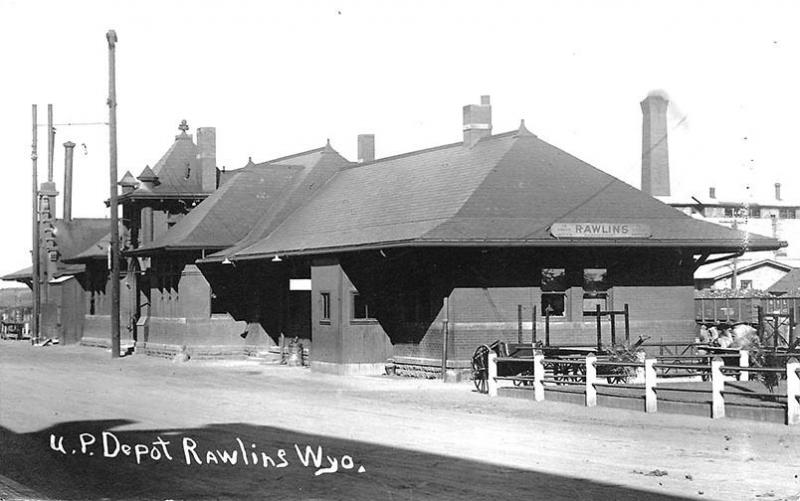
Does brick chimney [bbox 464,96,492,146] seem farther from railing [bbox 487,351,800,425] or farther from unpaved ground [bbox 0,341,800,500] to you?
unpaved ground [bbox 0,341,800,500]

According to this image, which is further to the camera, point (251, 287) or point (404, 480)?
point (251, 287)

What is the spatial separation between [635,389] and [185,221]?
1002 inches

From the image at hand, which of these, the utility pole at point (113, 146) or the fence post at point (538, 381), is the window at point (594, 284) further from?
the utility pole at point (113, 146)

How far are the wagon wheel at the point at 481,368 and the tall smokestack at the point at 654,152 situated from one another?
4872cm

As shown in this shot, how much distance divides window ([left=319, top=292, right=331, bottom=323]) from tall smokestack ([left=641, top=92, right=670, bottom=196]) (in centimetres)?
4401

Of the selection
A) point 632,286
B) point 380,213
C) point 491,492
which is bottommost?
point 491,492

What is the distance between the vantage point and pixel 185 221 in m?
43.7

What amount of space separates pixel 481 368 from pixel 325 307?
8.02 meters

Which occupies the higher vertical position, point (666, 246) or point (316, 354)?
point (666, 246)

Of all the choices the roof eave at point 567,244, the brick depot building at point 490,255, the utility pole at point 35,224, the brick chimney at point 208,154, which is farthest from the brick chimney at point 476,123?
the utility pole at point 35,224

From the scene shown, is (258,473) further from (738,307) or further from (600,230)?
(738,307)

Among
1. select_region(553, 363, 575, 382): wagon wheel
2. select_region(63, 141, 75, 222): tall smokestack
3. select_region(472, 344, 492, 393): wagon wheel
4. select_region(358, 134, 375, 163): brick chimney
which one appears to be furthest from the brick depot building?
select_region(63, 141, 75, 222): tall smokestack

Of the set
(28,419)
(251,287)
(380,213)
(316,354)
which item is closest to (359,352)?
→ (316,354)

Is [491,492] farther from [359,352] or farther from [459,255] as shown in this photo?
[359,352]
